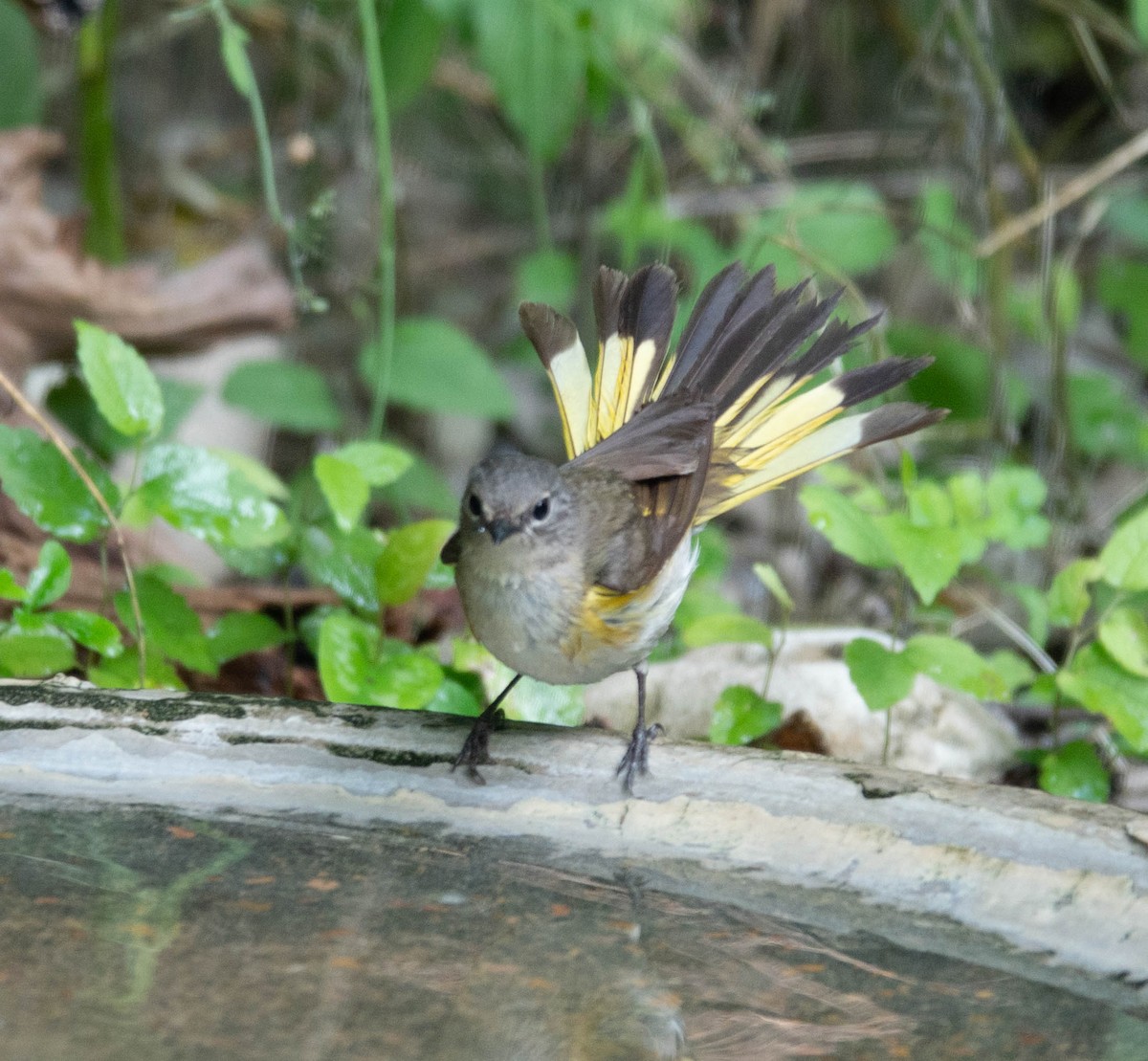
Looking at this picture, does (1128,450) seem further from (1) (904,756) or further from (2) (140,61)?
(2) (140,61)

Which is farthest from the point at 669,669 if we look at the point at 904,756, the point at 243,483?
the point at 243,483

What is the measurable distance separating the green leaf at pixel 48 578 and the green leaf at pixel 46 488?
11 cm

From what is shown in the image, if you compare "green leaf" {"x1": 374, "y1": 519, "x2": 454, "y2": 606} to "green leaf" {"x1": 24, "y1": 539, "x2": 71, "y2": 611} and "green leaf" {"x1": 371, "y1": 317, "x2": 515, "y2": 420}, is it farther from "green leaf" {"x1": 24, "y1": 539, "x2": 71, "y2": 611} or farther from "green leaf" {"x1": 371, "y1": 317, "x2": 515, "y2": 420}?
"green leaf" {"x1": 371, "y1": 317, "x2": 515, "y2": 420}

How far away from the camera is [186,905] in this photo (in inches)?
70.8

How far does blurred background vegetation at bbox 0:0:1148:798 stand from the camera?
9.31 ft

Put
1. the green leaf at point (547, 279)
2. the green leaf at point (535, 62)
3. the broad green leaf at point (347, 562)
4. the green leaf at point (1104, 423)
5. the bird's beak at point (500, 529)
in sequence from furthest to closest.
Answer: the green leaf at point (547, 279)
the green leaf at point (1104, 423)
the green leaf at point (535, 62)
the broad green leaf at point (347, 562)
the bird's beak at point (500, 529)

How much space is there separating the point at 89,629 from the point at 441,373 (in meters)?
1.79

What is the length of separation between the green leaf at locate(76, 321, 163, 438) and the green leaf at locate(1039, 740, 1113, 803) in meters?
1.87

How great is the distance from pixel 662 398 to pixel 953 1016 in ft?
4.12

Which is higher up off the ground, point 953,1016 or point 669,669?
point 953,1016

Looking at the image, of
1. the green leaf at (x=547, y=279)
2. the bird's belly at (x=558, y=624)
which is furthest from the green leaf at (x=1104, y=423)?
the bird's belly at (x=558, y=624)

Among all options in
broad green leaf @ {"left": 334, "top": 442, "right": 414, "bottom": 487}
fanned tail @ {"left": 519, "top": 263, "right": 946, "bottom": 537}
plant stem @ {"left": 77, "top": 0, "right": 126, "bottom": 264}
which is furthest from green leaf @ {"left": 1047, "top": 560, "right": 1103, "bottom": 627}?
plant stem @ {"left": 77, "top": 0, "right": 126, "bottom": 264}

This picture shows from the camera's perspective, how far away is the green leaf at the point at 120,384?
2.64 m

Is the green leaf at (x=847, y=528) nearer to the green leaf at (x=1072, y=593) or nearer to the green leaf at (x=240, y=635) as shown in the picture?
the green leaf at (x=1072, y=593)
